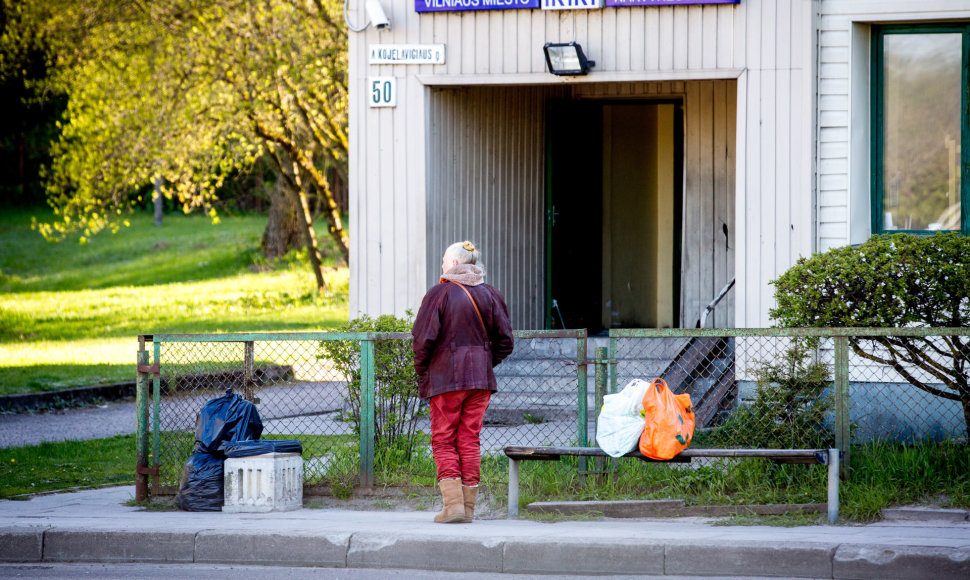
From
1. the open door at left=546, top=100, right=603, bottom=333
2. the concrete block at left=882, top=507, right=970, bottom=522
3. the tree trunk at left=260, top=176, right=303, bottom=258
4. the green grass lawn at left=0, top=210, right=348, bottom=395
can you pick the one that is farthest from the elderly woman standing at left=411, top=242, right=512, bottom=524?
the tree trunk at left=260, top=176, right=303, bottom=258

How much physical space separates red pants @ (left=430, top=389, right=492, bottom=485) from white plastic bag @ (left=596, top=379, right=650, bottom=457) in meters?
0.76

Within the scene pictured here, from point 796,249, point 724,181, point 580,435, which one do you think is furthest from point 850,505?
point 724,181

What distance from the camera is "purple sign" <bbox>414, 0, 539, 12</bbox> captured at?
10.2 meters

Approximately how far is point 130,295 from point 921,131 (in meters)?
23.4

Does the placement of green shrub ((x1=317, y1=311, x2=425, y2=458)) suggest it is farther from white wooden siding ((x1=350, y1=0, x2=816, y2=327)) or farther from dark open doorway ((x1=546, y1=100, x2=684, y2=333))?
dark open doorway ((x1=546, y1=100, x2=684, y2=333))

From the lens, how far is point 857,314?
7.35 m

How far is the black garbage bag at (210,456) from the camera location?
761cm

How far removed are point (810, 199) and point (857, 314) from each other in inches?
96.8

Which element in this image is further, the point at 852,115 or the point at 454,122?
the point at 454,122

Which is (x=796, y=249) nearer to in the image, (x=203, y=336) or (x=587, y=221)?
(x=587, y=221)

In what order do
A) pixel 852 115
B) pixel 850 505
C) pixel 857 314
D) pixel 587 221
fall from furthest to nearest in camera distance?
pixel 587 221
pixel 852 115
pixel 857 314
pixel 850 505

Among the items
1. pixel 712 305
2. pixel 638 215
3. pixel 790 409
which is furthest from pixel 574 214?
pixel 790 409

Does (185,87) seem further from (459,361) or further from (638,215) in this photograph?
(459,361)

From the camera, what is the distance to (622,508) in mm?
7152
